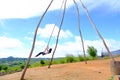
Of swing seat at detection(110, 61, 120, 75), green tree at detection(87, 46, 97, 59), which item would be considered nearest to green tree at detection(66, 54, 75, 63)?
green tree at detection(87, 46, 97, 59)

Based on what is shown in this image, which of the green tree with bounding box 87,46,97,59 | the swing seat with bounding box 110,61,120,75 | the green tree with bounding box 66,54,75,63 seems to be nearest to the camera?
the swing seat with bounding box 110,61,120,75

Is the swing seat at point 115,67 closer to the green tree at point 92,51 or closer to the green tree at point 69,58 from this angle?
the green tree at point 69,58

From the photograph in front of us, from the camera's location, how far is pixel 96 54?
26.0 meters

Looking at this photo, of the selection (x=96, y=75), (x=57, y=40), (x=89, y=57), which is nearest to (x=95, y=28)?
(x=96, y=75)

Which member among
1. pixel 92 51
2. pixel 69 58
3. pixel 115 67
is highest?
pixel 92 51

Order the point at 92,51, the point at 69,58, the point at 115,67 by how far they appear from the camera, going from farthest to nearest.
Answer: the point at 92,51 → the point at 69,58 → the point at 115,67

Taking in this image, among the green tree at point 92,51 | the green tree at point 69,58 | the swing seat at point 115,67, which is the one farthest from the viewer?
the green tree at point 92,51

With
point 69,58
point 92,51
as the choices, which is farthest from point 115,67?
point 92,51

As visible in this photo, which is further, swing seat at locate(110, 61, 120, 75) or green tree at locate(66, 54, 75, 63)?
green tree at locate(66, 54, 75, 63)

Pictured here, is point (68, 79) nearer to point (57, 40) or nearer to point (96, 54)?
point (57, 40)

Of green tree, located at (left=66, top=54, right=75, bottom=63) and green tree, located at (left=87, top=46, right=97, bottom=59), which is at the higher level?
green tree, located at (left=87, top=46, right=97, bottom=59)

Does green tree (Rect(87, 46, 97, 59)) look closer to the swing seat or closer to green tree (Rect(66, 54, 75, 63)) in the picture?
green tree (Rect(66, 54, 75, 63))

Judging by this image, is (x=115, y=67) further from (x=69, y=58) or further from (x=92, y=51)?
(x=92, y=51)

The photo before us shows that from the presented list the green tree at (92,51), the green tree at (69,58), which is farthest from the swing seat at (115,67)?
the green tree at (92,51)
